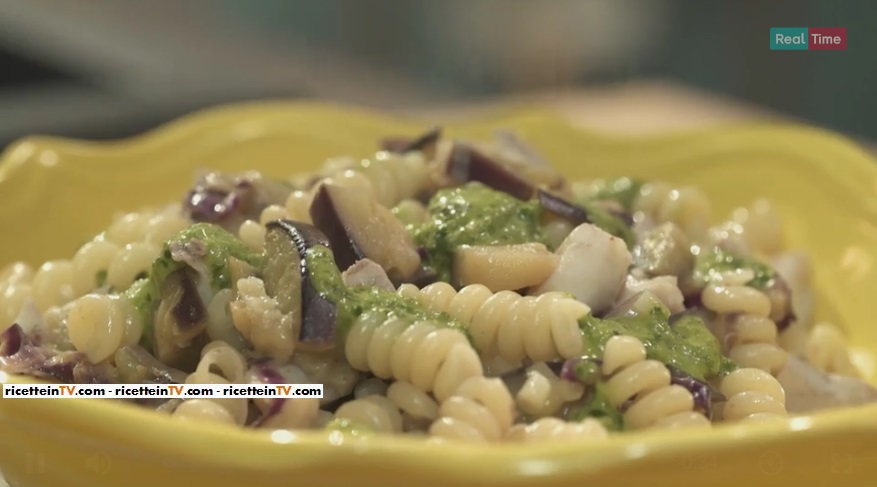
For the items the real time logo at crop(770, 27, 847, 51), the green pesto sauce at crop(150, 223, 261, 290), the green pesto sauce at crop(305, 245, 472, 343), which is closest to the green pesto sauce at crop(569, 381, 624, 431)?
the green pesto sauce at crop(305, 245, 472, 343)

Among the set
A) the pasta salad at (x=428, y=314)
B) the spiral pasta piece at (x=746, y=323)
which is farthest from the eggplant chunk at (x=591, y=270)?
the spiral pasta piece at (x=746, y=323)

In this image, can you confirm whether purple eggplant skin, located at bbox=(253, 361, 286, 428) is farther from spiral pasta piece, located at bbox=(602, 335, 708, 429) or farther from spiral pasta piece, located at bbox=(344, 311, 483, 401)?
spiral pasta piece, located at bbox=(602, 335, 708, 429)

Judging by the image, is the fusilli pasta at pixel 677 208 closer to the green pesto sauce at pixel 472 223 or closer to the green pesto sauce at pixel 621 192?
the green pesto sauce at pixel 621 192

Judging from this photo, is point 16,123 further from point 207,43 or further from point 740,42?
point 740,42

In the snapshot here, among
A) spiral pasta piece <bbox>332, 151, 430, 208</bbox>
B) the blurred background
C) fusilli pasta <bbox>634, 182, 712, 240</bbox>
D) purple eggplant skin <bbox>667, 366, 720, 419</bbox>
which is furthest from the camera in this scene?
the blurred background

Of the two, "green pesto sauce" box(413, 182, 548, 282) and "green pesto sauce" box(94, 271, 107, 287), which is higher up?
"green pesto sauce" box(413, 182, 548, 282)

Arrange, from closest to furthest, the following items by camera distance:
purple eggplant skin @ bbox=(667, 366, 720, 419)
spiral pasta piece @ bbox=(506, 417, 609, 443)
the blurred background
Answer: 1. spiral pasta piece @ bbox=(506, 417, 609, 443)
2. purple eggplant skin @ bbox=(667, 366, 720, 419)
3. the blurred background
